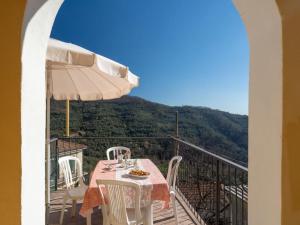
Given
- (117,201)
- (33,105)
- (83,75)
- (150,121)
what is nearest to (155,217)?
(117,201)

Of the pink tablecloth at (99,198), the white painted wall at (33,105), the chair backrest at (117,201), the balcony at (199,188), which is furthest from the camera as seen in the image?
the balcony at (199,188)

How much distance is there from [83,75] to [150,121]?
7.97 meters

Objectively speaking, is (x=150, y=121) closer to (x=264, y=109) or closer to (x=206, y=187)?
(x=206, y=187)

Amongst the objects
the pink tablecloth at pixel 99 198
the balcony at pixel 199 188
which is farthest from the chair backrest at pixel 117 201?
the balcony at pixel 199 188

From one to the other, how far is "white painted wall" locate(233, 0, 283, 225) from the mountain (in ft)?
27.5

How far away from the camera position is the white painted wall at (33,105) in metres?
1.13

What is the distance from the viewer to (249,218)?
55.9 inches

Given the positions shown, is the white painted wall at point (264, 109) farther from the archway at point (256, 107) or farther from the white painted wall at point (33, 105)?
the white painted wall at point (33, 105)

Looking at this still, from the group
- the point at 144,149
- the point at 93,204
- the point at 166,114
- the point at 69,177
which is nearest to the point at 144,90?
the point at 166,114

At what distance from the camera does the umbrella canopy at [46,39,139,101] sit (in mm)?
2318

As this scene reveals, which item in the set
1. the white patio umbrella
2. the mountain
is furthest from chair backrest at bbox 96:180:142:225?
the mountain

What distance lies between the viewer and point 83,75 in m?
3.53

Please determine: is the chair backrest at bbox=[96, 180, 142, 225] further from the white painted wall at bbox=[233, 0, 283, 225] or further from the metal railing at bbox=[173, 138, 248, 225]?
the white painted wall at bbox=[233, 0, 283, 225]

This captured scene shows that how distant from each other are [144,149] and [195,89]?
7.09 metres
